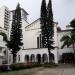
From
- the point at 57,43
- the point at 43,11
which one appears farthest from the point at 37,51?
the point at 43,11

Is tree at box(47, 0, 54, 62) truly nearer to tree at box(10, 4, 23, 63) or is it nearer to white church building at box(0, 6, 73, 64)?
white church building at box(0, 6, 73, 64)

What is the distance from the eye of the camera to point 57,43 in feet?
141

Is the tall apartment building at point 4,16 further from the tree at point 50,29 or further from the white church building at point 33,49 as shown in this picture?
the tree at point 50,29

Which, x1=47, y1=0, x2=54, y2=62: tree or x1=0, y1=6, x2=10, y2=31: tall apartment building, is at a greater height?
x1=0, y1=6, x2=10, y2=31: tall apartment building

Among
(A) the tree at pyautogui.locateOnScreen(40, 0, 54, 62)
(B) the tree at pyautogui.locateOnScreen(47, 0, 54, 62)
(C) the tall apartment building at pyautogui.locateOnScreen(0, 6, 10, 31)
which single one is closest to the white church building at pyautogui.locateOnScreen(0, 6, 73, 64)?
(B) the tree at pyautogui.locateOnScreen(47, 0, 54, 62)

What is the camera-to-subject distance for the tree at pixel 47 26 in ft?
122

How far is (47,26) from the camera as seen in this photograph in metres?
37.8

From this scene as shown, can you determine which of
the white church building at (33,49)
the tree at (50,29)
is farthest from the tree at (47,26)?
the white church building at (33,49)

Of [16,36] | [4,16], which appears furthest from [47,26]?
[4,16]

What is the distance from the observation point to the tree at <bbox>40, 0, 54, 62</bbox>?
122 ft

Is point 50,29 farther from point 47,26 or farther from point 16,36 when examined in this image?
point 16,36

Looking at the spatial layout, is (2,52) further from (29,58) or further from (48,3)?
(48,3)

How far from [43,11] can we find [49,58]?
29.6ft

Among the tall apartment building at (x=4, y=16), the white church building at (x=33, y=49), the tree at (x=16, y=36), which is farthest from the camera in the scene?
the tall apartment building at (x=4, y=16)
